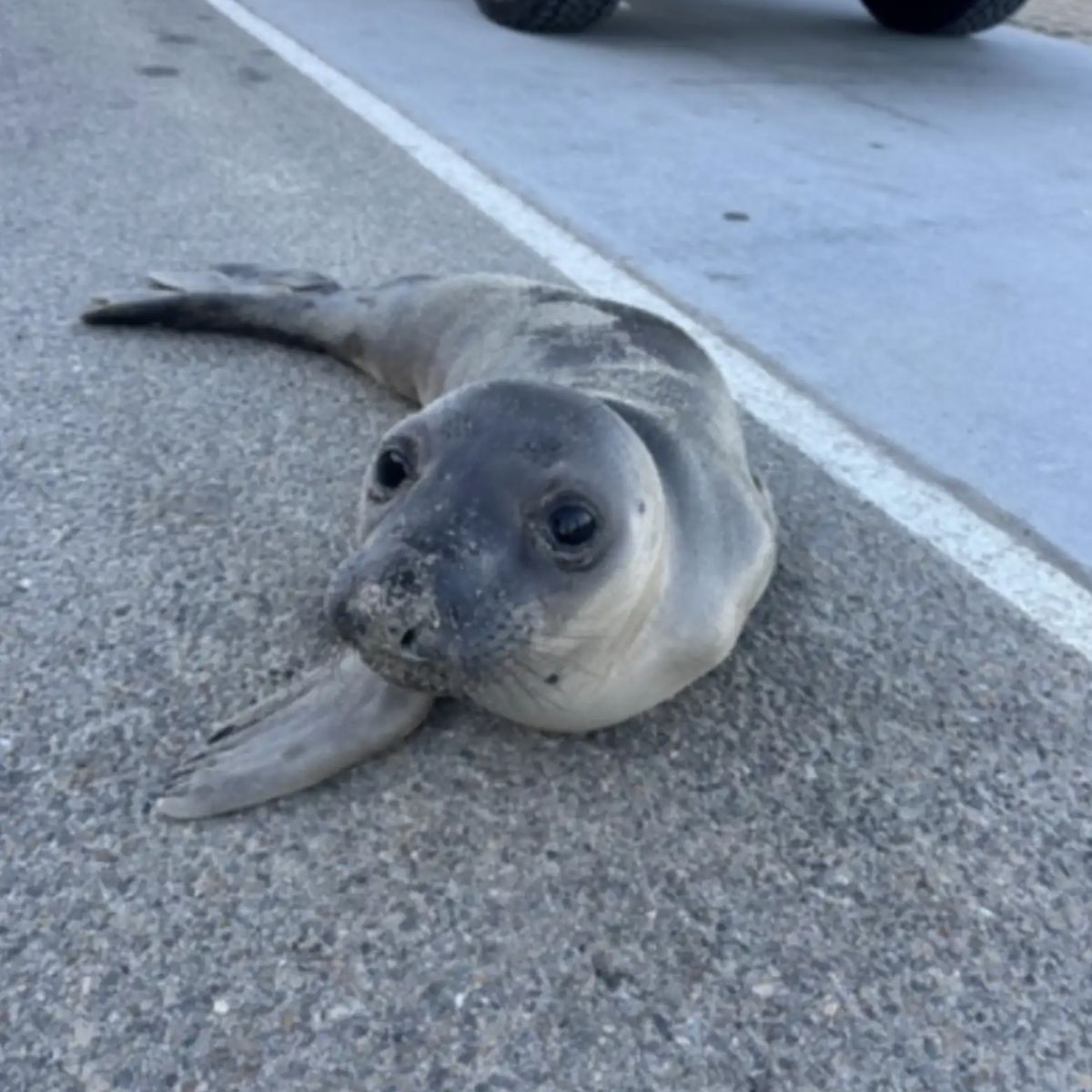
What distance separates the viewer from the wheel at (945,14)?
7660 millimetres

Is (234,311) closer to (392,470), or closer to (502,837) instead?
(392,470)

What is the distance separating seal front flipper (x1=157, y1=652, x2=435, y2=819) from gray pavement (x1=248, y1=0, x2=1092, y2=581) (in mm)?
1389

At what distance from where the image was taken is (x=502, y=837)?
2006 millimetres

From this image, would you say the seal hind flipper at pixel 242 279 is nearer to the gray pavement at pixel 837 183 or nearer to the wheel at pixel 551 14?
the gray pavement at pixel 837 183

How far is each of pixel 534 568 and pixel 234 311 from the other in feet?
6.10

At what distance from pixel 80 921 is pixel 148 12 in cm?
598

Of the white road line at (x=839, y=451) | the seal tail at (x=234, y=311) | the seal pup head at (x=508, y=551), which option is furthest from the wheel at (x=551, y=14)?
the seal pup head at (x=508, y=551)

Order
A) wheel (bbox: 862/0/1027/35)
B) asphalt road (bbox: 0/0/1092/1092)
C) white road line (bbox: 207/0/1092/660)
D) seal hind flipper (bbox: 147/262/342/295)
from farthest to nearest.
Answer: wheel (bbox: 862/0/1027/35)
seal hind flipper (bbox: 147/262/342/295)
white road line (bbox: 207/0/1092/660)
asphalt road (bbox: 0/0/1092/1092)

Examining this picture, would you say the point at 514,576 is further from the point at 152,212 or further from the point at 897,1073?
the point at 152,212

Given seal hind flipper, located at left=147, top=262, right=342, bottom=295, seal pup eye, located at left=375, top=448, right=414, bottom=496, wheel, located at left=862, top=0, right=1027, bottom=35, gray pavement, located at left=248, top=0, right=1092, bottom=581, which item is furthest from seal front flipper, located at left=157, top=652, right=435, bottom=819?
wheel, located at left=862, top=0, right=1027, bottom=35

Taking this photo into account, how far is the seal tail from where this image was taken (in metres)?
3.45

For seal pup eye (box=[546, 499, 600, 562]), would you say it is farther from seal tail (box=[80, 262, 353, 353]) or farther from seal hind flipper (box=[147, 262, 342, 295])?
seal hind flipper (box=[147, 262, 342, 295])

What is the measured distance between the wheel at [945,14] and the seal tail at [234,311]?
5314 millimetres

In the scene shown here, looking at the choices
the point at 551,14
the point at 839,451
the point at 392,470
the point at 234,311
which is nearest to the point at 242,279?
the point at 234,311
